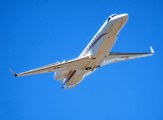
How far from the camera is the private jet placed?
26.7m

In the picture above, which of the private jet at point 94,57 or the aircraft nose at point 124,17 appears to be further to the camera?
the private jet at point 94,57

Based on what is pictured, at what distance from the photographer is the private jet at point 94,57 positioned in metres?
26.7

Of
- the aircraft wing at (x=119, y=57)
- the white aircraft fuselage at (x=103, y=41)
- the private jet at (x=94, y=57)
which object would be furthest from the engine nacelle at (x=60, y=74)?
the aircraft wing at (x=119, y=57)

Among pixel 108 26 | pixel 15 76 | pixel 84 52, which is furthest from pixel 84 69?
pixel 15 76

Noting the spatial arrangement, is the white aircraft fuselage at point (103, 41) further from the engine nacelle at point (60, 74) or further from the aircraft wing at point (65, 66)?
the engine nacelle at point (60, 74)

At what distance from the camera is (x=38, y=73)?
29.3 m

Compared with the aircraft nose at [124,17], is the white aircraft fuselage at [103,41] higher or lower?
lower

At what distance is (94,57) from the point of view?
28906 millimetres

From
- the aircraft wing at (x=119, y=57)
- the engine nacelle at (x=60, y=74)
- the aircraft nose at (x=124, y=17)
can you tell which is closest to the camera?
the aircraft nose at (x=124, y=17)

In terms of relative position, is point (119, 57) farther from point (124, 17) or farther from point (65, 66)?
point (124, 17)

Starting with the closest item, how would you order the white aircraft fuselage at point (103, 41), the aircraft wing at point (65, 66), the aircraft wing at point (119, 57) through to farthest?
the white aircraft fuselage at point (103, 41), the aircraft wing at point (65, 66), the aircraft wing at point (119, 57)

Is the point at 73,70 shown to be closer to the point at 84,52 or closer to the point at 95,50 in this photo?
the point at 84,52

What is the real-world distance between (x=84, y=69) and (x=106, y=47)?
5219mm

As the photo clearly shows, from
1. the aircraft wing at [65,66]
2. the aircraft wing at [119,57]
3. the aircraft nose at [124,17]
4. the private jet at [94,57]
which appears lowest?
the aircraft wing at [65,66]
